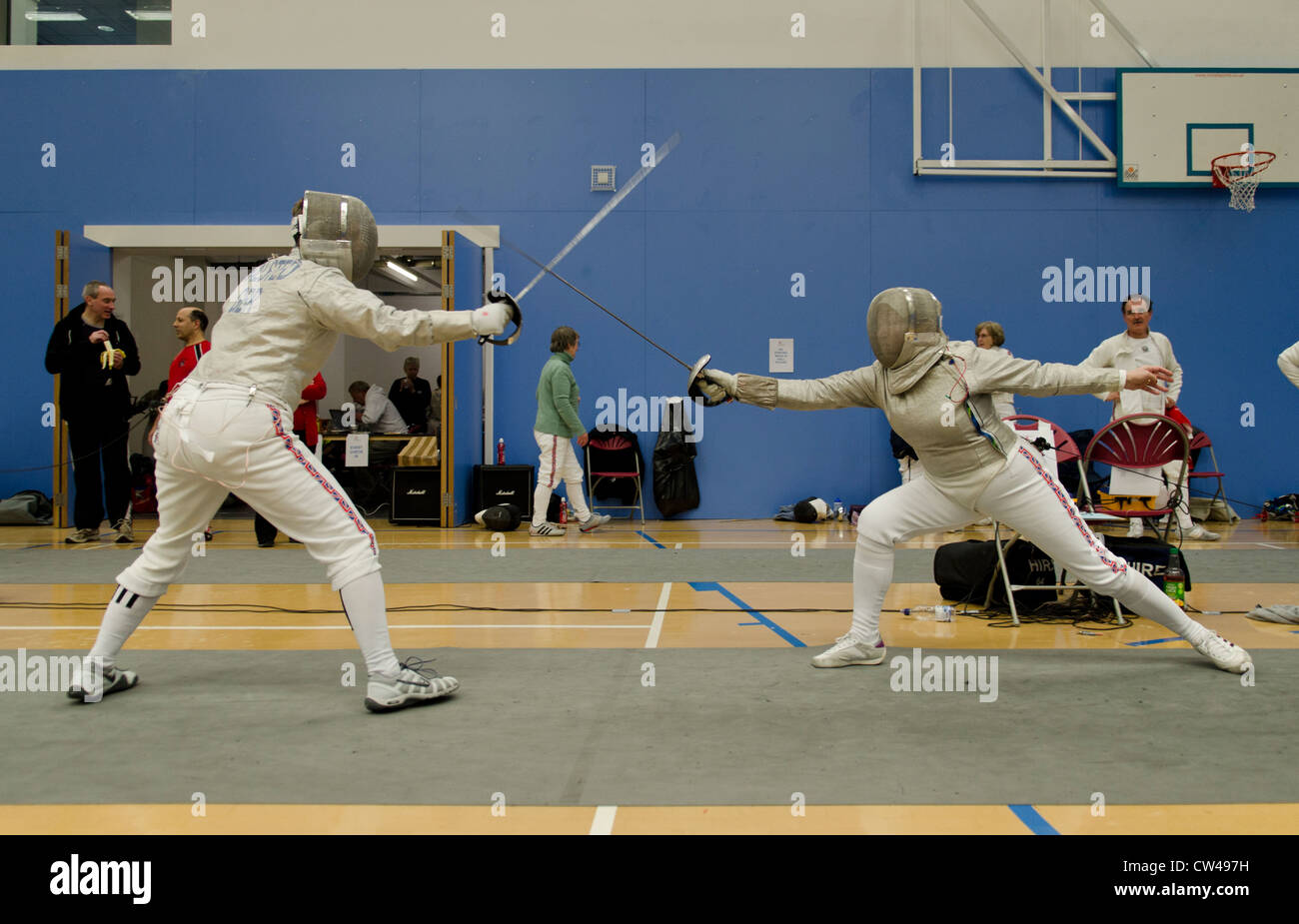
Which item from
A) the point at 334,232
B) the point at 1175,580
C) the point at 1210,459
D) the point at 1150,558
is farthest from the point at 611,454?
the point at 334,232

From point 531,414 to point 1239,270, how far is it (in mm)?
7444

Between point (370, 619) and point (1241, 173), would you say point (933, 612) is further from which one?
point (1241, 173)

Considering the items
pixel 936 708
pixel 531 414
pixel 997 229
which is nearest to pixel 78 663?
pixel 936 708

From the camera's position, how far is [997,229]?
9984mm

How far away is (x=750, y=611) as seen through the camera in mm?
4770

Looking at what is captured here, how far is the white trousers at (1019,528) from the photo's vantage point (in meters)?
3.48

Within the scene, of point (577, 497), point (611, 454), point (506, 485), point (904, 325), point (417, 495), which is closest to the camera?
point (904, 325)

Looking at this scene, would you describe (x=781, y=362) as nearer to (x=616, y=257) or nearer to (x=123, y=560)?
(x=616, y=257)

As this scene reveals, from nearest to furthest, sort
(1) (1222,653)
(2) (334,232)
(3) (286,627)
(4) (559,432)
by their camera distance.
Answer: (2) (334,232) → (1) (1222,653) → (3) (286,627) → (4) (559,432)

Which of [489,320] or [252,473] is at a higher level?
[489,320]

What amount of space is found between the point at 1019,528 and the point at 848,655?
79 cm

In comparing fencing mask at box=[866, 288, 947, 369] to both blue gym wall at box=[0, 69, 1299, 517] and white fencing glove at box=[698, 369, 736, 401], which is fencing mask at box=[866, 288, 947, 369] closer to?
white fencing glove at box=[698, 369, 736, 401]

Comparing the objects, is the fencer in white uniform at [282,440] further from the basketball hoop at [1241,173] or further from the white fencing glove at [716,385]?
the basketball hoop at [1241,173]

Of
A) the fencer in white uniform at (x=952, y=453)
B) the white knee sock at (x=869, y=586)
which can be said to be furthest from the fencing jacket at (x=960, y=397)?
the white knee sock at (x=869, y=586)
